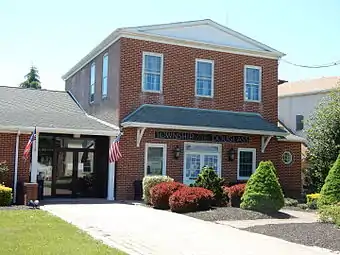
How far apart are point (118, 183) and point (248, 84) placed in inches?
330

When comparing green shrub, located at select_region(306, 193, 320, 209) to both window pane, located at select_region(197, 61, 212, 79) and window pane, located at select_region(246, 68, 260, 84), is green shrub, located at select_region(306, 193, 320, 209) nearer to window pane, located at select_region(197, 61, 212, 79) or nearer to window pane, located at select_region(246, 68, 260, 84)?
window pane, located at select_region(246, 68, 260, 84)

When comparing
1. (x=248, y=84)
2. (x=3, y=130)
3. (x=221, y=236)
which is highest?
(x=248, y=84)

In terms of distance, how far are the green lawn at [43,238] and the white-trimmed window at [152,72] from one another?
929 cm

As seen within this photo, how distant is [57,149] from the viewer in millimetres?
21000

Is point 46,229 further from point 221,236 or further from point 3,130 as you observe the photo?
point 3,130

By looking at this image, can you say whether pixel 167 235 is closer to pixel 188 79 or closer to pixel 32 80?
pixel 188 79

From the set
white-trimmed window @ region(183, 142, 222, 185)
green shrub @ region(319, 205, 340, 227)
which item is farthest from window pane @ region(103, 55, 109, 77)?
green shrub @ region(319, 205, 340, 227)

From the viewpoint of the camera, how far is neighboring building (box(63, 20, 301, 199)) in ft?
69.2

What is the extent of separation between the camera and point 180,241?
35.1 feet

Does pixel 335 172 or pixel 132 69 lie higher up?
pixel 132 69

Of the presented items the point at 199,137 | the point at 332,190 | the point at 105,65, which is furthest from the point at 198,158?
the point at 332,190

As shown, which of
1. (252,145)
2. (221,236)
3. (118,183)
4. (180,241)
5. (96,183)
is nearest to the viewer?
(180,241)

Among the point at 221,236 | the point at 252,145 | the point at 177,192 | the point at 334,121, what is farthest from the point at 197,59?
the point at 221,236

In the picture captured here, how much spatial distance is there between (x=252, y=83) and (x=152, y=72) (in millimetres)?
5463
